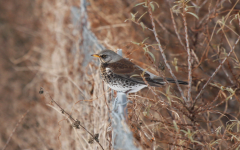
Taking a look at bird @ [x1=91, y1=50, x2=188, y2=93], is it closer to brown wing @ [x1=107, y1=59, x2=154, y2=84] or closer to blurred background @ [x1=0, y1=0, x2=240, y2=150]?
brown wing @ [x1=107, y1=59, x2=154, y2=84]

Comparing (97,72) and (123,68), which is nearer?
(123,68)

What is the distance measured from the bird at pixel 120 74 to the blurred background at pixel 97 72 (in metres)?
0.10

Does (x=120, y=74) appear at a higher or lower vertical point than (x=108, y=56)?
lower

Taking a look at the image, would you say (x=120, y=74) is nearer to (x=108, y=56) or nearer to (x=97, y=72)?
(x=108, y=56)

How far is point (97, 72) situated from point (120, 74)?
581 millimetres

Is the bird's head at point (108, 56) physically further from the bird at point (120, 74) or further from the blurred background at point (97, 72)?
the blurred background at point (97, 72)

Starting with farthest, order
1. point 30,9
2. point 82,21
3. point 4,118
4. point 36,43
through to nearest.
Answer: point 30,9
point 36,43
point 4,118
point 82,21

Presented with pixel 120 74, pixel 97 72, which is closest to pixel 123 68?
pixel 120 74

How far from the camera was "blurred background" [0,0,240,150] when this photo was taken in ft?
7.73

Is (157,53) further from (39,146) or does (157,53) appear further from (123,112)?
(123,112)

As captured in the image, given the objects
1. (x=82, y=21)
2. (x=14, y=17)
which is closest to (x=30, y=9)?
(x=14, y=17)

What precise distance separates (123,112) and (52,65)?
4250 mm

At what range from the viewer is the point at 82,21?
4.30 m

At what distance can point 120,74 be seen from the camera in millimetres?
2559
